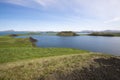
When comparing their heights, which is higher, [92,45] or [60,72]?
[60,72]

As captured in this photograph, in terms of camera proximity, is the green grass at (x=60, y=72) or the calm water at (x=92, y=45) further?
the calm water at (x=92, y=45)

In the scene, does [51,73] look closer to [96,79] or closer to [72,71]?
[72,71]

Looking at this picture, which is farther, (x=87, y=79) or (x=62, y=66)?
(x=62, y=66)

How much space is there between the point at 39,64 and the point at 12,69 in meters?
3.88

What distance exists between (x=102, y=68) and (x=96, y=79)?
11.0ft

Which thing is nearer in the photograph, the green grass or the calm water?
the green grass

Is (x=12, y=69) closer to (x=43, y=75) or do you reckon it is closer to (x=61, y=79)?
(x=43, y=75)


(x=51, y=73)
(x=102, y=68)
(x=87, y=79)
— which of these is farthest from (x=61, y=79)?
(x=102, y=68)

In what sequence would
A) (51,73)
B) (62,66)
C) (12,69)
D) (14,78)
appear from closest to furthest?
(14,78)
(51,73)
(12,69)
(62,66)

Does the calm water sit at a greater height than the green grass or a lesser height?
lesser

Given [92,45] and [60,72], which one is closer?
[60,72]

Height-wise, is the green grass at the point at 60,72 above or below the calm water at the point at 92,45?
above

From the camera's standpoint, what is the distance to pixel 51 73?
1489 cm

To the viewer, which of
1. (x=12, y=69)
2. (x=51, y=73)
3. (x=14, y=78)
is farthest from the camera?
(x=12, y=69)
